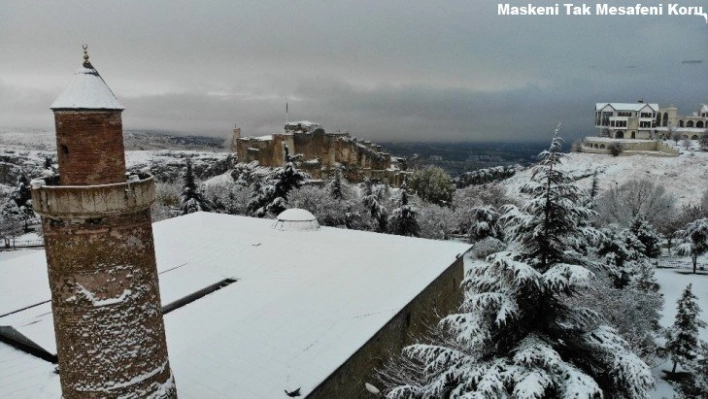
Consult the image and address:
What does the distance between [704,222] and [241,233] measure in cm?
3437

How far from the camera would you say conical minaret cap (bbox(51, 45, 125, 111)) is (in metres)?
6.46

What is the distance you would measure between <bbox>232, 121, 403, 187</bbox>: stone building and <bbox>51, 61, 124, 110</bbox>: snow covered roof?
1891 inches

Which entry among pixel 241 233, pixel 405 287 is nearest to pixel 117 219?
pixel 405 287

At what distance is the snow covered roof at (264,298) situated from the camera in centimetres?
984

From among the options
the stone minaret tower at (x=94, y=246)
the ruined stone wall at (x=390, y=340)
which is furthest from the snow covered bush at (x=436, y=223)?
the stone minaret tower at (x=94, y=246)

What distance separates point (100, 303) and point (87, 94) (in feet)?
10.3

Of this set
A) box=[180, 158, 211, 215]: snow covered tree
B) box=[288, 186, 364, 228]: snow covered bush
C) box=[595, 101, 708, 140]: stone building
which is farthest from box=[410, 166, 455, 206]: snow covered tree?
box=[595, 101, 708, 140]: stone building

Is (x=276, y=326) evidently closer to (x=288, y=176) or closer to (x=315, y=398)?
(x=315, y=398)

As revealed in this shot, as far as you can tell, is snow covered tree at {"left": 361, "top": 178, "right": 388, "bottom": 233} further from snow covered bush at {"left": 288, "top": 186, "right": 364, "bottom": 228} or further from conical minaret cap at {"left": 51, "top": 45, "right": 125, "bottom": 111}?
conical minaret cap at {"left": 51, "top": 45, "right": 125, "bottom": 111}

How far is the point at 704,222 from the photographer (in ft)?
110

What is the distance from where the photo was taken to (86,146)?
21.5 ft

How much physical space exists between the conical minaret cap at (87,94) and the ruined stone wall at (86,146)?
98 mm

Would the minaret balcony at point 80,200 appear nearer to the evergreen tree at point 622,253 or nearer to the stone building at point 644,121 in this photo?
the evergreen tree at point 622,253

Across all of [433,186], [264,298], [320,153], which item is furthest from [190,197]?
[320,153]
